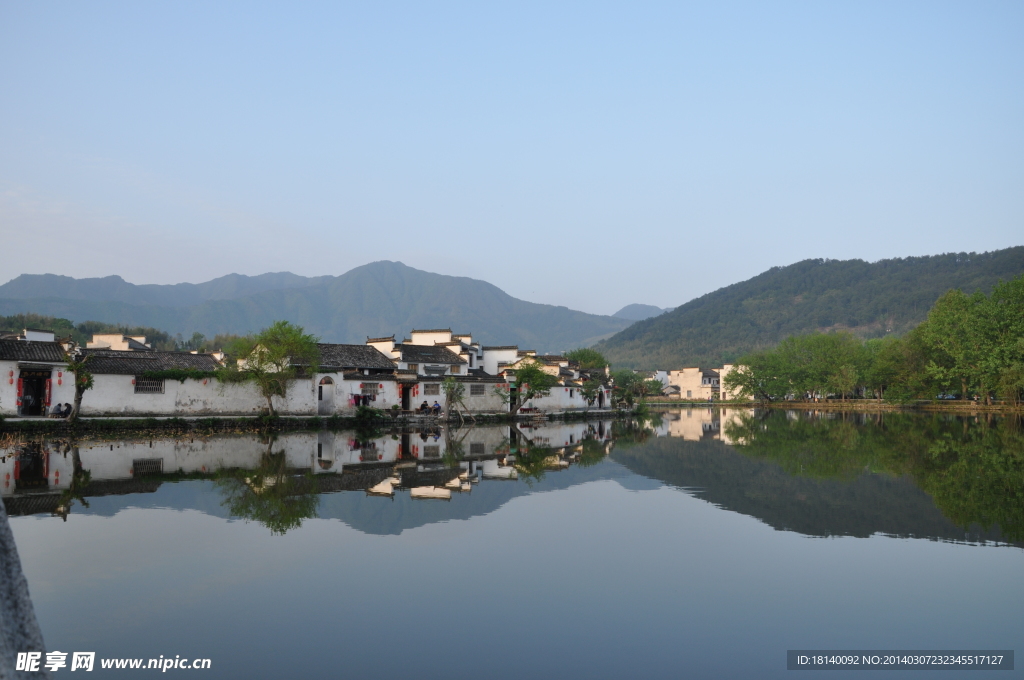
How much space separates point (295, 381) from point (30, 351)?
36.6ft

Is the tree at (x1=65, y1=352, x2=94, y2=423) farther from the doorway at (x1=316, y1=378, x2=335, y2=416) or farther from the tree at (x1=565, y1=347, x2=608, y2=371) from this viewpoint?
the tree at (x1=565, y1=347, x2=608, y2=371)

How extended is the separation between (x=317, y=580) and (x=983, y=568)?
9.25 m

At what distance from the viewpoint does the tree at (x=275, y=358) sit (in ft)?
106

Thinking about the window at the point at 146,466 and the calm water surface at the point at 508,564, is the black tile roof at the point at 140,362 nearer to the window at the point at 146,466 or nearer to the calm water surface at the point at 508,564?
the calm water surface at the point at 508,564

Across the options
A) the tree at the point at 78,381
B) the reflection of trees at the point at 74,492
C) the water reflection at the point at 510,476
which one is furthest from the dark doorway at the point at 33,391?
the reflection of trees at the point at 74,492

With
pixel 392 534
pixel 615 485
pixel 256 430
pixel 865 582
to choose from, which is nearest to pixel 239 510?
pixel 392 534

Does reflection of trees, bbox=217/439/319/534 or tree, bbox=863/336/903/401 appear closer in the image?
reflection of trees, bbox=217/439/319/534

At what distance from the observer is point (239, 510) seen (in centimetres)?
1311

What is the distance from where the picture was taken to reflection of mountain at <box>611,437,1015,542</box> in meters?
12.3

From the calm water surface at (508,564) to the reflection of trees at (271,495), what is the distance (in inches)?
3.7

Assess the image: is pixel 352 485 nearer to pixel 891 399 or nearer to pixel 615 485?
pixel 615 485

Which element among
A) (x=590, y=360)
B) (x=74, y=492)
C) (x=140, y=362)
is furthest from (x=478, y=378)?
(x=74, y=492)

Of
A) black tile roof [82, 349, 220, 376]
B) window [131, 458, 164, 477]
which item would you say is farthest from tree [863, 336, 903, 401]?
window [131, 458, 164, 477]

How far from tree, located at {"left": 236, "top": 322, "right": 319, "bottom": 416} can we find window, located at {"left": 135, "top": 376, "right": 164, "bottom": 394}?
3.49 metres
